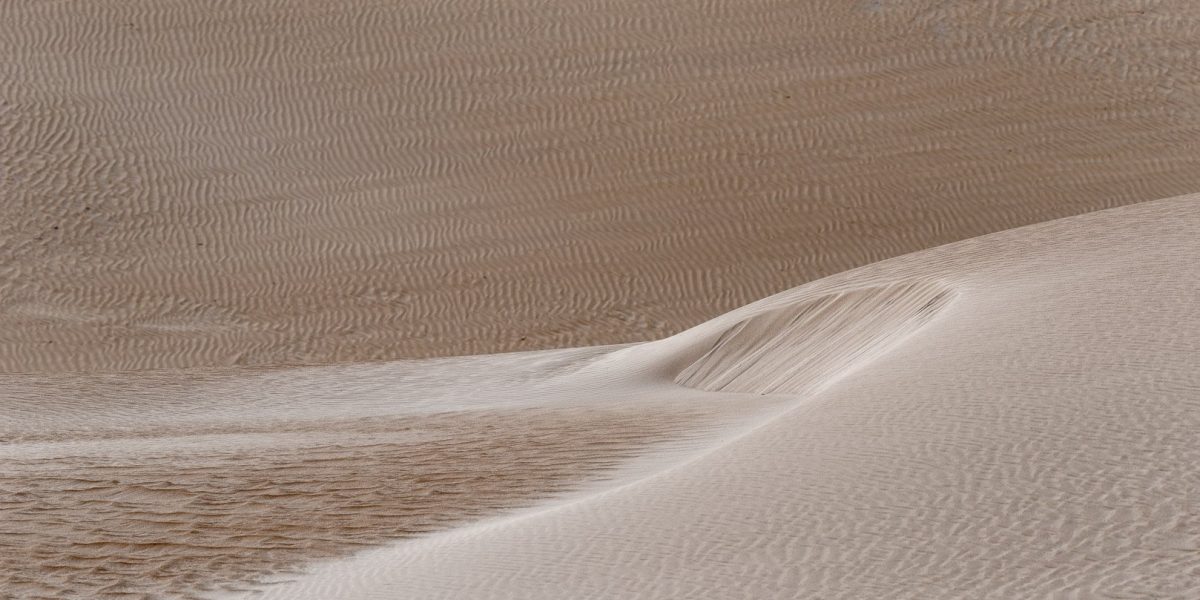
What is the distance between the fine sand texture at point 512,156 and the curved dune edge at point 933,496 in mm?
11462

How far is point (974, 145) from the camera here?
804 inches

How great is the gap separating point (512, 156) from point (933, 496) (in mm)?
16532

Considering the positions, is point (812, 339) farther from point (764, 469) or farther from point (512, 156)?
point (512, 156)

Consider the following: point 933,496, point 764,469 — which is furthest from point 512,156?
point 933,496

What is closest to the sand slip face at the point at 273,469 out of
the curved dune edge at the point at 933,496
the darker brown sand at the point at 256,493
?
the darker brown sand at the point at 256,493

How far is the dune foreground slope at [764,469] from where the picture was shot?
4145 mm

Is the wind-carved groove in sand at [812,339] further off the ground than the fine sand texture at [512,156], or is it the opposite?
the fine sand texture at [512,156]

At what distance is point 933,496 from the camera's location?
443cm

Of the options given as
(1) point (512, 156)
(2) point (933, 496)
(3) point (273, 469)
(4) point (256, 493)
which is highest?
(1) point (512, 156)

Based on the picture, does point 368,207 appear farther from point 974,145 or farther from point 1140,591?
point 1140,591

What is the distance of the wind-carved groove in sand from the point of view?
27.4 ft

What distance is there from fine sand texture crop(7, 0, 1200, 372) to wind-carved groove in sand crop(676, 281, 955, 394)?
7397 millimetres

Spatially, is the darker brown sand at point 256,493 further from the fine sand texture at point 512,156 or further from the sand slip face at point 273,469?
the fine sand texture at point 512,156

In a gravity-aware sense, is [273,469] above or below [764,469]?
above
